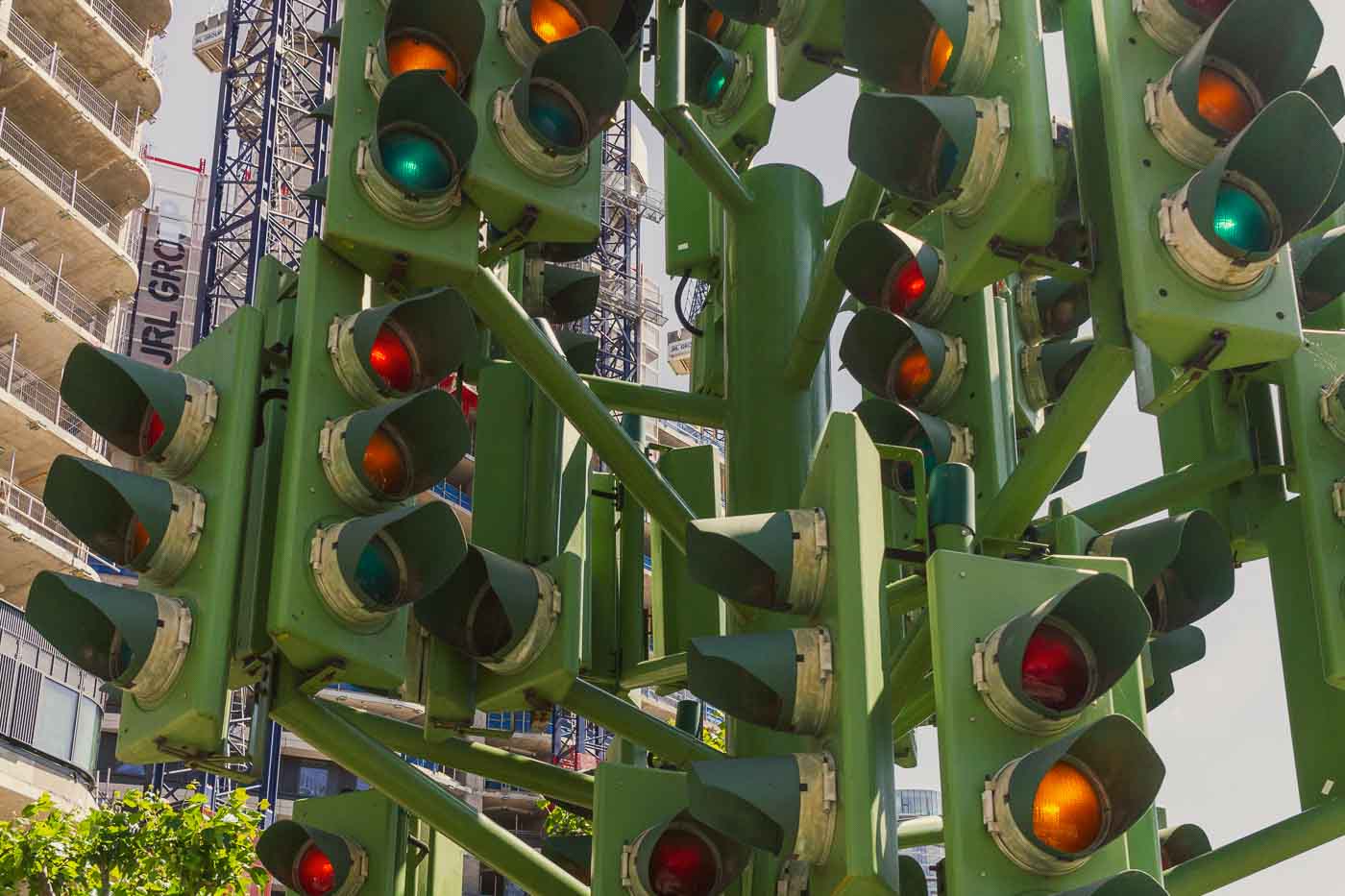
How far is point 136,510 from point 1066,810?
150 inches

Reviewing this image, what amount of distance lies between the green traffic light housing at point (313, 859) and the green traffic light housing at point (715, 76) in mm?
4481

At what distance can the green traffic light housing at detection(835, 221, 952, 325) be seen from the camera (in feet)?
28.6

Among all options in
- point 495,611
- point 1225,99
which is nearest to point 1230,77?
point 1225,99

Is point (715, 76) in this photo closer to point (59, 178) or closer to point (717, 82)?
point (717, 82)

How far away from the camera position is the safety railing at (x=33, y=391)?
51.0 metres

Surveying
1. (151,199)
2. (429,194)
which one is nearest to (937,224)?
(429,194)

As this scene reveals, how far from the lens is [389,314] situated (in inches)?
303

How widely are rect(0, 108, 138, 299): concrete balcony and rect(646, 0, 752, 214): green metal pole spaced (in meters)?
45.3

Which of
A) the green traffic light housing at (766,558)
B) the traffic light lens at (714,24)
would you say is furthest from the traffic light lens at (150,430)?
the traffic light lens at (714,24)

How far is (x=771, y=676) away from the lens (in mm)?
6211

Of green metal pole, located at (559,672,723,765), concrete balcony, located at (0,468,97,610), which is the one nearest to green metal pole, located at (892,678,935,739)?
green metal pole, located at (559,672,723,765)

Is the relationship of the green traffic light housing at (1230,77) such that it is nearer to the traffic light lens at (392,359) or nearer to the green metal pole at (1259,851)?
the green metal pole at (1259,851)

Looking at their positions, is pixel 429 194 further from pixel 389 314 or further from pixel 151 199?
pixel 151 199

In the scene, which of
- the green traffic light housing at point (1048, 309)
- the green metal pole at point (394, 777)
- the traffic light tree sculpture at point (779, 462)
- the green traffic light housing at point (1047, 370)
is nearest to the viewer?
the traffic light tree sculpture at point (779, 462)
